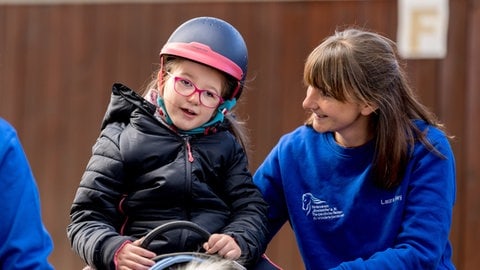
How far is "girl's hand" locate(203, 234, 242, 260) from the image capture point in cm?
321

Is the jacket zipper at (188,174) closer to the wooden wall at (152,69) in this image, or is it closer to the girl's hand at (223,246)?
the girl's hand at (223,246)

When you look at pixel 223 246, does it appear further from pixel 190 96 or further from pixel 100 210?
pixel 190 96

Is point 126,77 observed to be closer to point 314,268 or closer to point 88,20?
point 88,20

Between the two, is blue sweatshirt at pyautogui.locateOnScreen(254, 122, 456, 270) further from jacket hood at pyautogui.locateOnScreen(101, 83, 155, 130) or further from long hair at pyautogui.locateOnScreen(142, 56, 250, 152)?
jacket hood at pyautogui.locateOnScreen(101, 83, 155, 130)

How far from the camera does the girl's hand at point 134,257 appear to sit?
3129mm

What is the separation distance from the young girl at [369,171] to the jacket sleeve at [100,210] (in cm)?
75

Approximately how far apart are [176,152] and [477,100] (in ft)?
15.6

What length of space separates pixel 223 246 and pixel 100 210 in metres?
0.44

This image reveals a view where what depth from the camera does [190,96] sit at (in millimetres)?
3502

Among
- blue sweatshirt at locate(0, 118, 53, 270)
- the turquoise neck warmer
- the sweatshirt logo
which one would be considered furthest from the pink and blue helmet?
blue sweatshirt at locate(0, 118, 53, 270)

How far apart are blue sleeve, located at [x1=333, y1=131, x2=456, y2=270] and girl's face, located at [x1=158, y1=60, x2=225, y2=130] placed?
0.70 meters

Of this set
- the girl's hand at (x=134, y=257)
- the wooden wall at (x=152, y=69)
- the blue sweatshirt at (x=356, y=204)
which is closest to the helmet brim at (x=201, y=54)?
the blue sweatshirt at (x=356, y=204)

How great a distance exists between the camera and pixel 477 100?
7766 millimetres

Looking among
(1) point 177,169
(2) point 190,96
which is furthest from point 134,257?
(2) point 190,96
